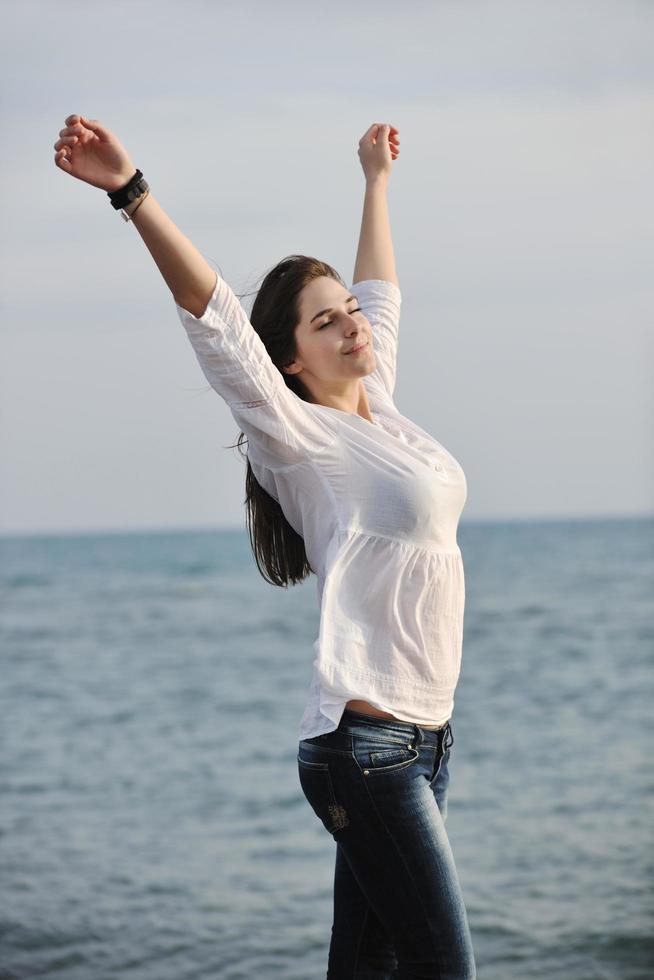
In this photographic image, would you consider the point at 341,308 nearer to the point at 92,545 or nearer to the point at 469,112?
the point at 469,112

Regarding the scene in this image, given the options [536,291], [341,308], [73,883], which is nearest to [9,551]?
[536,291]

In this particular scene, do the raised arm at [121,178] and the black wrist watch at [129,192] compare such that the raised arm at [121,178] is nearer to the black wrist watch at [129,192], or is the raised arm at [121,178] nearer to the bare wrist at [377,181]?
the black wrist watch at [129,192]

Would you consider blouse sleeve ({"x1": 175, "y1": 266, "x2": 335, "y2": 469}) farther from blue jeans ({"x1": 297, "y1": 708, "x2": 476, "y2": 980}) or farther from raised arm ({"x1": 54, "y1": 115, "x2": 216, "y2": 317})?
blue jeans ({"x1": 297, "y1": 708, "x2": 476, "y2": 980})

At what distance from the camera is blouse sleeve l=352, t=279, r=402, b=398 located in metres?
2.29

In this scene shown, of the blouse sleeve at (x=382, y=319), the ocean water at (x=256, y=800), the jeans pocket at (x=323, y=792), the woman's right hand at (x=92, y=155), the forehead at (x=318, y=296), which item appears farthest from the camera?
the ocean water at (x=256, y=800)

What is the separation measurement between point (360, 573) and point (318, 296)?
46 cm

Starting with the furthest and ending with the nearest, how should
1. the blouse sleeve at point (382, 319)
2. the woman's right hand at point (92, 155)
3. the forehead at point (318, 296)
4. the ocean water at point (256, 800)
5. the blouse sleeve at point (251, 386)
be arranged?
the ocean water at point (256, 800) → the blouse sleeve at point (382, 319) → the forehead at point (318, 296) → the blouse sleeve at point (251, 386) → the woman's right hand at point (92, 155)

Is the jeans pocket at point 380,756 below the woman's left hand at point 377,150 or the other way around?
below

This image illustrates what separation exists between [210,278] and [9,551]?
36873 mm

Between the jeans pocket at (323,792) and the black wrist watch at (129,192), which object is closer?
the black wrist watch at (129,192)

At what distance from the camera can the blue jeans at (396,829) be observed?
5.84 ft

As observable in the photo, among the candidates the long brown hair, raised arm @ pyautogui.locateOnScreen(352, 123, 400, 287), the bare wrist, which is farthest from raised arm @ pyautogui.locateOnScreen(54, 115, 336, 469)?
the bare wrist

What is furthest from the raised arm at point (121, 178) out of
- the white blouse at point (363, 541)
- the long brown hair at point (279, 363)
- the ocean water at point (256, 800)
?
the ocean water at point (256, 800)

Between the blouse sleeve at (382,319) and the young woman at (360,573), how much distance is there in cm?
30
